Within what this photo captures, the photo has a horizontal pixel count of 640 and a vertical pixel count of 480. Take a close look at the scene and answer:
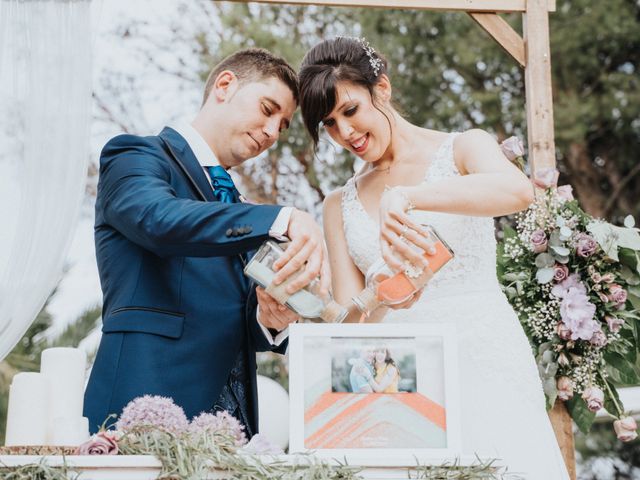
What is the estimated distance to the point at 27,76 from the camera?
3.18 meters

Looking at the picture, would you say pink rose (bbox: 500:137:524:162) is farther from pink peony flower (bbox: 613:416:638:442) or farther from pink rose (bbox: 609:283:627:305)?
pink peony flower (bbox: 613:416:638:442)

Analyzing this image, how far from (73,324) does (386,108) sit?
10.4 ft

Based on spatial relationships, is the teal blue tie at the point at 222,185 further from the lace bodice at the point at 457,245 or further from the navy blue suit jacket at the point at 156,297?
the lace bodice at the point at 457,245

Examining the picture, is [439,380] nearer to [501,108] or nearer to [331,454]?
[331,454]

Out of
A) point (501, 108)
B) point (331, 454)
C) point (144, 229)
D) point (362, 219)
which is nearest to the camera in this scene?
point (331, 454)

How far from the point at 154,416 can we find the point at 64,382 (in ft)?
0.70

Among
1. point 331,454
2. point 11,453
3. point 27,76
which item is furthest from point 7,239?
point 331,454

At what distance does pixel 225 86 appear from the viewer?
2.41 metres

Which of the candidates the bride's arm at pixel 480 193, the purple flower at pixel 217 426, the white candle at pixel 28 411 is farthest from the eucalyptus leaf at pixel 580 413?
the white candle at pixel 28 411

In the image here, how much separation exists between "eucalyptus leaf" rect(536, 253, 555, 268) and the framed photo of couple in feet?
5.20

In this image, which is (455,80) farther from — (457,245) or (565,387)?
(457,245)

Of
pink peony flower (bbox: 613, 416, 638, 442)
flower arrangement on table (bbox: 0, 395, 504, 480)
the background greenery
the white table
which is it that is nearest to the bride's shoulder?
flower arrangement on table (bbox: 0, 395, 504, 480)

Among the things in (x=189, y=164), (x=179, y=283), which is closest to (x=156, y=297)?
(x=179, y=283)

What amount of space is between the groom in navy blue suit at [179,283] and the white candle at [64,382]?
312 mm
